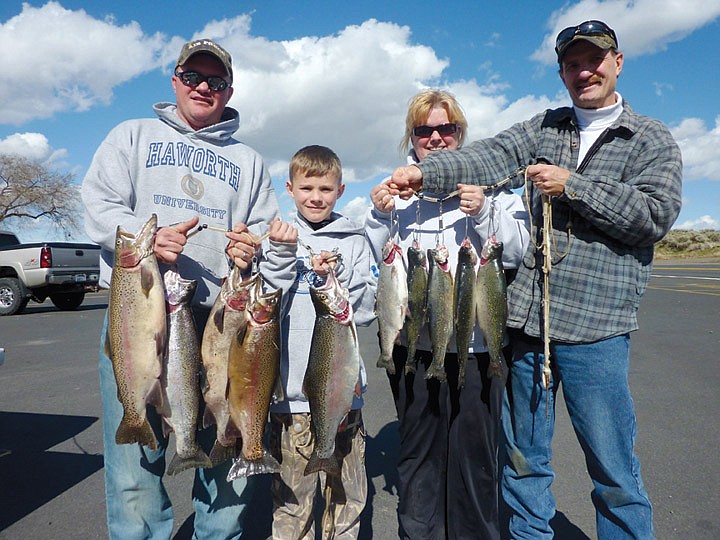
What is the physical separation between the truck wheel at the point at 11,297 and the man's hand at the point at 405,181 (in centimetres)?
1640

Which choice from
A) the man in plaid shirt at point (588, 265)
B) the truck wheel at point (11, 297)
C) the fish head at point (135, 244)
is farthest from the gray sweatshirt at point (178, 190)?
the truck wheel at point (11, 297)

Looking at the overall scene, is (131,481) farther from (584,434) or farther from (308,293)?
(584,434)

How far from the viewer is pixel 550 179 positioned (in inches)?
105

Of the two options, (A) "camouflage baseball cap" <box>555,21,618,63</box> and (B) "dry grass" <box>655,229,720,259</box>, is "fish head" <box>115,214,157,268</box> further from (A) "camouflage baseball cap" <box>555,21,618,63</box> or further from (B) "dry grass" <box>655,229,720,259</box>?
(B) "dry grass" <box>655,229,720,259</box>

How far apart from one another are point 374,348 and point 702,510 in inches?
254

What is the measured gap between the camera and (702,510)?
3.87m

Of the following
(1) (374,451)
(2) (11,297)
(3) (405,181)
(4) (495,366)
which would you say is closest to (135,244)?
(3) (405,181)

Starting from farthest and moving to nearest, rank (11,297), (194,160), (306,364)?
1. (11,297)
2. (306,364)
3. (194,160)

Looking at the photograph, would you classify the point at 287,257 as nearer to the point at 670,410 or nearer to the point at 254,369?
the point at 254,369

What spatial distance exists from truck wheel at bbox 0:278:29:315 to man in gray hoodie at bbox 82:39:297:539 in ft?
51.0

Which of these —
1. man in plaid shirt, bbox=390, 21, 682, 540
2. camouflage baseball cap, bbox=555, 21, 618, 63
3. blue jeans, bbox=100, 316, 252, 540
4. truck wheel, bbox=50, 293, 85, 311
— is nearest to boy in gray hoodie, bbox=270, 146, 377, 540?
man in plaid shirt, bbox=390, 21, 682, 540

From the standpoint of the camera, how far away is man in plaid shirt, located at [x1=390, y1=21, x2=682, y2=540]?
2.65m

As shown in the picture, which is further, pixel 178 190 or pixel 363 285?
pixel 363 285

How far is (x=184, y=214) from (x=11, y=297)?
16.2 meters
